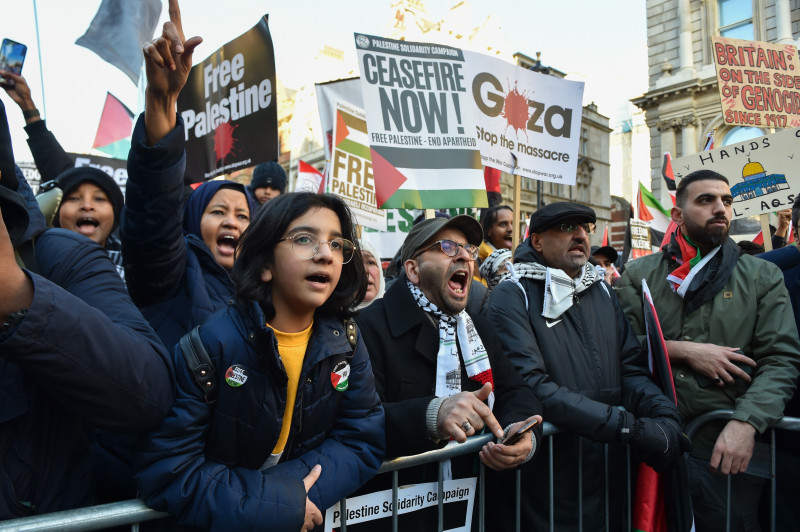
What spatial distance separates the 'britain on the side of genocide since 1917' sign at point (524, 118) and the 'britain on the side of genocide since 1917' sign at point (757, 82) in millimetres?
1429

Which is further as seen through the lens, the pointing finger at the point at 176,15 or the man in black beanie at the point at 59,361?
the pointing finger at the point at 176,15

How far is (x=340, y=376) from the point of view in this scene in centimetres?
179

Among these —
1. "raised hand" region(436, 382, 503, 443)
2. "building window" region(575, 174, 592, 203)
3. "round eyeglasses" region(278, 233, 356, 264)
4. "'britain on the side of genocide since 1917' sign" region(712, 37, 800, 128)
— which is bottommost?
"raised hand" region(436, 382, 503, 443)

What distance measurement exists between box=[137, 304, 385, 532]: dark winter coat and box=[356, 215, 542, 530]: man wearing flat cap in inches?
9.1

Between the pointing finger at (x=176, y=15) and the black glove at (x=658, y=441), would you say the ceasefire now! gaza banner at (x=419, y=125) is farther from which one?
the pointing finger at (x=176, y=15)

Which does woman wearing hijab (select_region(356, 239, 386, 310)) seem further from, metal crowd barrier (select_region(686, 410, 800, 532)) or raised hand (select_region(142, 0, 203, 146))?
raised hand (select_region(142, 0, 203, 146))

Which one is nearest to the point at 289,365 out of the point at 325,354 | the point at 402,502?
the point at 325,354

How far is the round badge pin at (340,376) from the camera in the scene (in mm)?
1775

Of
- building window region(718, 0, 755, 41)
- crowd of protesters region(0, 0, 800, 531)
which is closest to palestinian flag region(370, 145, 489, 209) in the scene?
crowd of protesters region(0, 0, 800, 531)

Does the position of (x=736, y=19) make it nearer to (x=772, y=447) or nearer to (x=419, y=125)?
(x=419, y=125)

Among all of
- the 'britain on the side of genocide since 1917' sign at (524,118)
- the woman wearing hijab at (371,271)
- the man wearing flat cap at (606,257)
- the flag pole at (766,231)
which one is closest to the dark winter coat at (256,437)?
the woman wearing hijab at (371,271)

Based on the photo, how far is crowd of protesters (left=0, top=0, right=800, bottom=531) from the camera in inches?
53.0

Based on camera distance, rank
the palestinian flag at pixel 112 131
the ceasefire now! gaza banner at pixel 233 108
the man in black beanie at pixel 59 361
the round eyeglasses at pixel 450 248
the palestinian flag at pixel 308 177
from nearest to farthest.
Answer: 1. the man in black beanie at pixel 59 361
2. the round eyeglasses at pixel 450 248
3. the ceasefire now! gaza banner at pixel 233 108
4. the palestinian flag at pixel 308 177
5. the palestinian flag at pixel 112 131

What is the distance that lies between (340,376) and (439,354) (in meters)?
0.76
